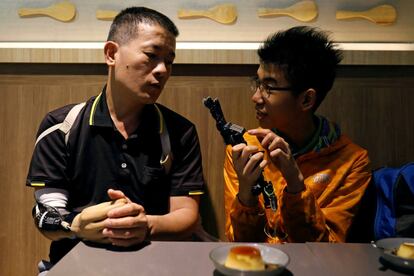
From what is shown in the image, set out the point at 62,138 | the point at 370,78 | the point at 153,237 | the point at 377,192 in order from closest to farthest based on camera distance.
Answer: the point at 153,237 → the point at 62,138 → the point at 377,192 → the point at 370,78

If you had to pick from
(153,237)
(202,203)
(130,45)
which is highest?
(130,45)

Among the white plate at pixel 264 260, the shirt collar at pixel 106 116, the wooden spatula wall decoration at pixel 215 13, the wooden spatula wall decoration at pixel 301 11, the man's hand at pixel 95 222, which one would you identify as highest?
the wooden spatula wall decoration at pixel 301 11

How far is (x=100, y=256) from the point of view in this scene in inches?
41.9

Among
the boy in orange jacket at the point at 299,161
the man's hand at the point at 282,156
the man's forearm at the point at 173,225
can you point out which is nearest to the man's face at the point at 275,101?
the boy in orange jacket at the point at 299,161

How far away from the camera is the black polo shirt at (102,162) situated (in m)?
1.56

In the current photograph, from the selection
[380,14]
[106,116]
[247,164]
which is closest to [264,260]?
[247,164]

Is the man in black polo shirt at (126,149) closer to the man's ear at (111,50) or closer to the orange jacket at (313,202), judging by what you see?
the man's ear at (111,50)

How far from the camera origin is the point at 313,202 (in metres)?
1.49

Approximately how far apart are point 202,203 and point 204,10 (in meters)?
0.98

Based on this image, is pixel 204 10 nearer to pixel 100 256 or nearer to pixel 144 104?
pixel 144 104

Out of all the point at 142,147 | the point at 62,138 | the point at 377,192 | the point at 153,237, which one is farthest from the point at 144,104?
the point at 377,192

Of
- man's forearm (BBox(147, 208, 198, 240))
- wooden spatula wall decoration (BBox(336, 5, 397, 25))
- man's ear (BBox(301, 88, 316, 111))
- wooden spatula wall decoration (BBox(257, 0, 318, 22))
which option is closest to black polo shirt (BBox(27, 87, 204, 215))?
man's forearm (BBox(147, 208, 198, 240))

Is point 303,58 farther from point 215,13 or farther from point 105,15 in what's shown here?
point 105,15

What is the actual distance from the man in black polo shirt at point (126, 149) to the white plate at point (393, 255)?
67cm
